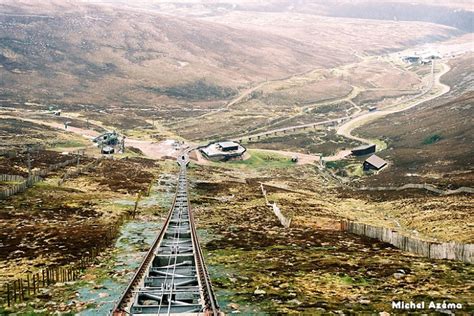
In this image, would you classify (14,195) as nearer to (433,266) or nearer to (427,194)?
(433,266)

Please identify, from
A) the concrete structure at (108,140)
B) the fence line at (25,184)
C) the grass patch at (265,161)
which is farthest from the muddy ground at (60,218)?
the grass patch at (265,161)

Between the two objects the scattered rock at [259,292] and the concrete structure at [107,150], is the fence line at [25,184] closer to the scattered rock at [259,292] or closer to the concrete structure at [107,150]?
the scattered rock at [259,292]

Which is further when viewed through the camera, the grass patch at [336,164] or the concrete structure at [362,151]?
the concrete structure at [362,151]

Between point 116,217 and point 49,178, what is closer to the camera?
point 116,217

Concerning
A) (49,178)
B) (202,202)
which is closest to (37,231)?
(202,202)

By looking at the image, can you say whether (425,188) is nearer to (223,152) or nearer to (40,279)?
(40,279)

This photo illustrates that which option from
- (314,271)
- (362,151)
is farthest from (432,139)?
(314,271)
